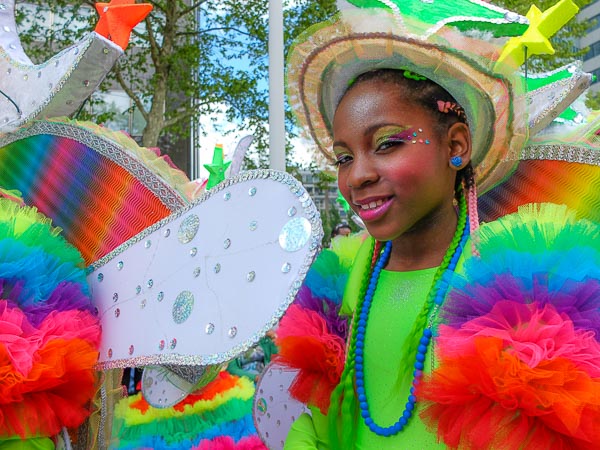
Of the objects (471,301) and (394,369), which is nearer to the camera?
(471,301)

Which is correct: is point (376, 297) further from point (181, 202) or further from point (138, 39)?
point (138, 39)

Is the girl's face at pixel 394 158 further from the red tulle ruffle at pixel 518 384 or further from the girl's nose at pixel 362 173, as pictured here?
the red tulle ruffle at pixel 518 384

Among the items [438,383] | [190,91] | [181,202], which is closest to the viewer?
[438,383]

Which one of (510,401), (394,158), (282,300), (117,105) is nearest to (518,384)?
(510,401)

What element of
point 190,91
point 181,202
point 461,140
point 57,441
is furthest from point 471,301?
point 190,91

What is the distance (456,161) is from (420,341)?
393mm

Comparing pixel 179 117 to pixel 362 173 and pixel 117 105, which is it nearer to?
pixel 117 105

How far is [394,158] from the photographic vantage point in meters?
1.32

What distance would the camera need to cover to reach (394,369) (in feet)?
4.49

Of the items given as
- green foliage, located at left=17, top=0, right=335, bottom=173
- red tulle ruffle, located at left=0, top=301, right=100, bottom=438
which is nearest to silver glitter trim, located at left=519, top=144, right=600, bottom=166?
red tulle ruffle, located at left=0, top=301, right=100, bottom=438

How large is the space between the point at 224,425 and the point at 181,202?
1967mm

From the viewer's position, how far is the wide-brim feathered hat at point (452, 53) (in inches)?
51.2

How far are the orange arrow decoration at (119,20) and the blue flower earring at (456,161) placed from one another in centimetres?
85

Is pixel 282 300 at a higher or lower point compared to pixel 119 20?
lower
